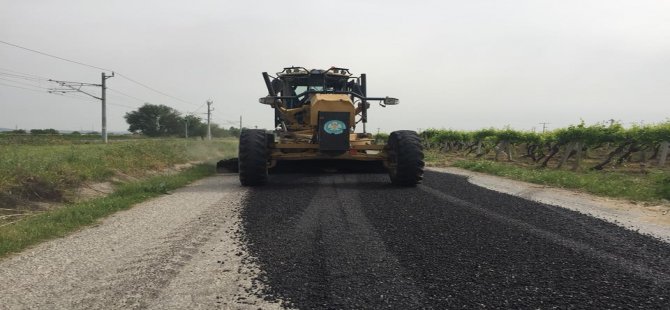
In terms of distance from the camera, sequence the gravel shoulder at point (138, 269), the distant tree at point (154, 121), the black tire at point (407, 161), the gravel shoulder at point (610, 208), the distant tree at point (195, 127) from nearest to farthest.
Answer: the gravel shoulder at point (138, 269) → the gravel shoulder at point (610, 208) → the black tire at point (407, 161) → the distant tree at point (154, 121) → the distant tree at point (195, 127)

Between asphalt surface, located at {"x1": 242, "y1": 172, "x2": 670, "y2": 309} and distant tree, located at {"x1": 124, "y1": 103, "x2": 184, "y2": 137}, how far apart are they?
87.7m

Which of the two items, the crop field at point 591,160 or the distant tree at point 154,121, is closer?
the crop field at point 591,160

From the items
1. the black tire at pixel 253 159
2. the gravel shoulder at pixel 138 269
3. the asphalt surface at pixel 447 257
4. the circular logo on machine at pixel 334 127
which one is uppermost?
the circular logo on machine at pixel 334 127

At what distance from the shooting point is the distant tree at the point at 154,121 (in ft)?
286

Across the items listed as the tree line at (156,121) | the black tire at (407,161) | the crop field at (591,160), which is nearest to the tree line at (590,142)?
the crop field at (591,160)

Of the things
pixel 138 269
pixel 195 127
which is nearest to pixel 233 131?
pixel 195 127

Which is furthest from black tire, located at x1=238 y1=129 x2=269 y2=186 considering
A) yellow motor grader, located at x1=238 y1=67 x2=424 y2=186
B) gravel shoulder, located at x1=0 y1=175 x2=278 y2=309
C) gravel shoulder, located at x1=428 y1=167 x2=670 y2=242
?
gravel shoulder, located at x1=428 y1=167 x2=670 y2=242

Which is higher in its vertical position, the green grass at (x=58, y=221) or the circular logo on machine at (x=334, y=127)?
the circular logo on machine at (x=334, y=127)

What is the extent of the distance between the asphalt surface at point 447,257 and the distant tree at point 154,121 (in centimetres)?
8771

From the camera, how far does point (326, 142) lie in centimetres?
972

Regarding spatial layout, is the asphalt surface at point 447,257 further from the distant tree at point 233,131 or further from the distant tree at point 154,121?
the distant tree at point 233,131

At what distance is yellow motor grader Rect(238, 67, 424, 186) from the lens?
959cm

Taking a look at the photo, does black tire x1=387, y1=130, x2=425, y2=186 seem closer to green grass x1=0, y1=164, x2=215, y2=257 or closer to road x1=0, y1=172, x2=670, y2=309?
road x1=0, y1=172, x2=670, y2=309

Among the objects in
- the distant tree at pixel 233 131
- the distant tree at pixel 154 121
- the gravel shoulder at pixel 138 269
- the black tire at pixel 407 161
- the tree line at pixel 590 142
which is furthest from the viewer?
the distant tree at pixel 233 131
